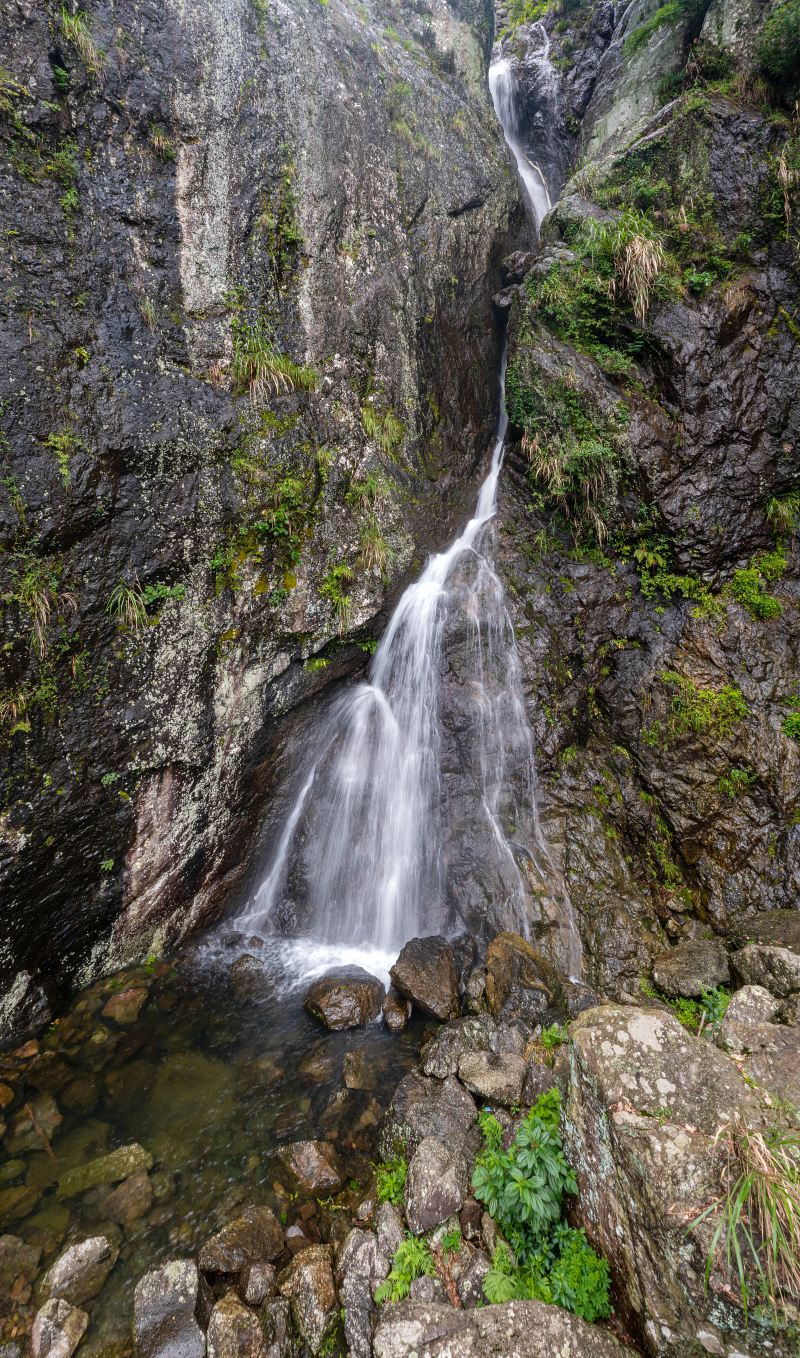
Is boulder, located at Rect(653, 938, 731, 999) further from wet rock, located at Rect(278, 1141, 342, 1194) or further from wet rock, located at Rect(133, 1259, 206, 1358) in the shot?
wet rock, located at Rect(133, 1259, 206, 1358)


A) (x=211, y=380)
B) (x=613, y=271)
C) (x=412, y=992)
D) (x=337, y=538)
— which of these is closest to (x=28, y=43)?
(x=211, y=380)

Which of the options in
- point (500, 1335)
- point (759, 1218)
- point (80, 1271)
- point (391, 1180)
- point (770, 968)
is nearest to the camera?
point (759, 1218)

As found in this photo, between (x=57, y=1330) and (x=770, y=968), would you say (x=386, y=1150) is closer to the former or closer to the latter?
(x=57, y=1330)

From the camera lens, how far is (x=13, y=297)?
5.50 m

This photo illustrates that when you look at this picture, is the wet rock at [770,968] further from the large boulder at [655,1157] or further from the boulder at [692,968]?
the large boulder at [655,1157]

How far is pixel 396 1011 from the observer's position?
614 centimetres

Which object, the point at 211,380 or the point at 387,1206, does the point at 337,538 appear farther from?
the point at 387,1206

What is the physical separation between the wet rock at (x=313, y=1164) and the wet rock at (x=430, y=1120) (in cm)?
44

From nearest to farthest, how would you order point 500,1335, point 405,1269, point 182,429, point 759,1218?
point 759,1218 → point 500,1335 → point 405,1269 → point 182,429

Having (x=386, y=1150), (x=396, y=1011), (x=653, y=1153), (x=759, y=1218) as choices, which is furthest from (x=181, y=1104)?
(x=759, y=1218)

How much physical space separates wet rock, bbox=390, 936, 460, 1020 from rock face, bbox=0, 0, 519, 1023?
2.71 m

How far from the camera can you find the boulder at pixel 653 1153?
2.55 metres

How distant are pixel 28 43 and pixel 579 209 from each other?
8.41 meters

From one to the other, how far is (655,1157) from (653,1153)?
0.6 inches
